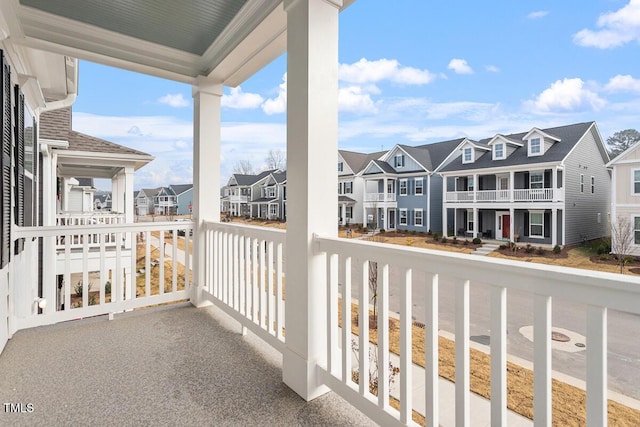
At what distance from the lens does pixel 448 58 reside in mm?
1396

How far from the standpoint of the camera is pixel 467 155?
1.33m

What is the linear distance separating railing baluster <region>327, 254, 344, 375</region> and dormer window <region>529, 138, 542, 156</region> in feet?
3.50

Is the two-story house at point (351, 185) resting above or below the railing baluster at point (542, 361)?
above

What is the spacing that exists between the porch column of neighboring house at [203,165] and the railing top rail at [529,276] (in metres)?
2.45

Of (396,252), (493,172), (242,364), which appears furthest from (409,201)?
(242,364)

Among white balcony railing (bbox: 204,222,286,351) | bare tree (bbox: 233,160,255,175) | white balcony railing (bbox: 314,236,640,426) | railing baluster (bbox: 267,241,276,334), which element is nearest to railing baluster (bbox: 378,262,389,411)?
white balcony railing (bbox: 314,236,640,426)

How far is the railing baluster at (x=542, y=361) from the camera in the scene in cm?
101

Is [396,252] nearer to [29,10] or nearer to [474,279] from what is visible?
[474,279]

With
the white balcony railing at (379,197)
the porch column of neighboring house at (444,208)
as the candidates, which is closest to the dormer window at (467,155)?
the porch column of neighboring house at (444,208)

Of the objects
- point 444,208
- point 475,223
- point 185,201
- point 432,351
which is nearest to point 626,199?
point 475,223

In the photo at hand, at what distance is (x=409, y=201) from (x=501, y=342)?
2.09 feet

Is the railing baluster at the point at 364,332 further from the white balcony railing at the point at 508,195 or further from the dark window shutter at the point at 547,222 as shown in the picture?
the dark window shutter at the point at 547,222

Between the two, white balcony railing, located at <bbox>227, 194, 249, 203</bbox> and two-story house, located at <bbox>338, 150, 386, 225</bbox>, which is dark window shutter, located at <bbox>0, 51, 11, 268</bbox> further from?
two-story house, located at <bbox>338, 150, 386, 225</bbox>

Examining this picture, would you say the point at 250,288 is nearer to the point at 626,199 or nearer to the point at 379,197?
the point at 379,197
